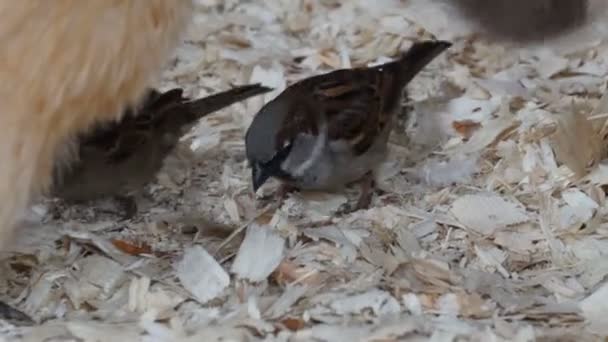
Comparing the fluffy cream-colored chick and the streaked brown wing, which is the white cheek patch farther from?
the fluffy cream-colored chick

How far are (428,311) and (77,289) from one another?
503 mm

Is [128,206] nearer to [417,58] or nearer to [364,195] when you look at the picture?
[364,195]

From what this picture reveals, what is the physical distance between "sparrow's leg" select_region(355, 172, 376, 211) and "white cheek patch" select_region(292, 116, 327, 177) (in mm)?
100

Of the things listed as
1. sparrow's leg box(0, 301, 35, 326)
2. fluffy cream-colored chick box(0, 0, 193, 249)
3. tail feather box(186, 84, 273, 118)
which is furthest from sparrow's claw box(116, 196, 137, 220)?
fluffy cream-colored chick box(0, 0, 193, 249)

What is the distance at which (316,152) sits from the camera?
1.94 metres

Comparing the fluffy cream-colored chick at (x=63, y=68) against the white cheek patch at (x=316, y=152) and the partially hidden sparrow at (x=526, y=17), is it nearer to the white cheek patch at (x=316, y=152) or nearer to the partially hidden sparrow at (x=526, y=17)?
the white cheek patch at (x=316, y=152)

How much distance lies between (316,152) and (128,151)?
317 mm

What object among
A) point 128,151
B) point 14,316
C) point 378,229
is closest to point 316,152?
point 378,229

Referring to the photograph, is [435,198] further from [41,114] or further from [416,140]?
[41,114]

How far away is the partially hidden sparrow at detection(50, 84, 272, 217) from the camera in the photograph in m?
1.86

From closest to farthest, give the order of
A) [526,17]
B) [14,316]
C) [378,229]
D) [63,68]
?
[63,68] → [14,316] → [378,229] → [526,17]

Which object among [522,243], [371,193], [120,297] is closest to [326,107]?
[371,193]

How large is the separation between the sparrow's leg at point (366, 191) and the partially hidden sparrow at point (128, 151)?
0.32 metres

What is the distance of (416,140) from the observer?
215cm
